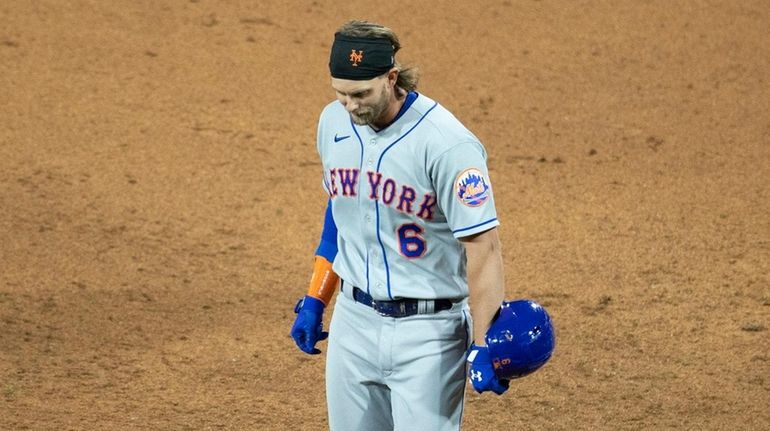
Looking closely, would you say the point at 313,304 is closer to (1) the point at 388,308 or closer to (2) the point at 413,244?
(1) the point at 388,308

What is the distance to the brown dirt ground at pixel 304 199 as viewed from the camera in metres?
6.13

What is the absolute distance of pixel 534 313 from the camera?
3.70 meters

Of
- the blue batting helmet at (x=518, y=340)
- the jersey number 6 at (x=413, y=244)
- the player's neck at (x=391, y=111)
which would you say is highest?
the player's neck at (x=391, y=111)

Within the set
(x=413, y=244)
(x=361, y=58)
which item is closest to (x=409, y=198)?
(x=413, y=244)

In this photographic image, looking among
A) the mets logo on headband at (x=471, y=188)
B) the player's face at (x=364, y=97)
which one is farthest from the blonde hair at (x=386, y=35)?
the mets logo on headband at (x=471, y=188)

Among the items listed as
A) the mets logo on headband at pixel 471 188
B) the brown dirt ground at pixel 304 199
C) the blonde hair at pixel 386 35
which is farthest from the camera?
the brown dirt ground at pixel 304 199

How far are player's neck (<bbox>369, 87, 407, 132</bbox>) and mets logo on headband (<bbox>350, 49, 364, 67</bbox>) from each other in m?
0.17

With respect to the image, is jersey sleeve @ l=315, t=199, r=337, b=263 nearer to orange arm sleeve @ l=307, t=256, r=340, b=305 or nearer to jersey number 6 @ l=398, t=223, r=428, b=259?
orange arm sleeve @ l=307, t=256, r=340, b=305

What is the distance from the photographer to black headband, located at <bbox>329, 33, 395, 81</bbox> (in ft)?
11.6

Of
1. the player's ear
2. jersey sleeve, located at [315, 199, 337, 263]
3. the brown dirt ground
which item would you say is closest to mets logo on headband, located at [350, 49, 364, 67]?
the player's ear

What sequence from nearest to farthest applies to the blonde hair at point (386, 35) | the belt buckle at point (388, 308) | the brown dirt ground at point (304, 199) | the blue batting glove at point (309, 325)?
the blonde hair at point (386, 35)
the belt buckle at point (388, 308)
the blue batting glove at point (309, 325)
the brown dirt ground at point (304, 199)

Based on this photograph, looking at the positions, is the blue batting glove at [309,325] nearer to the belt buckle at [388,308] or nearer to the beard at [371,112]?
the belt buckle at [388,308]

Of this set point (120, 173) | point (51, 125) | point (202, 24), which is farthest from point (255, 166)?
point (202, 24)

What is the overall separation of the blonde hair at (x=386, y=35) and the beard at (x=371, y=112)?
0.12m
